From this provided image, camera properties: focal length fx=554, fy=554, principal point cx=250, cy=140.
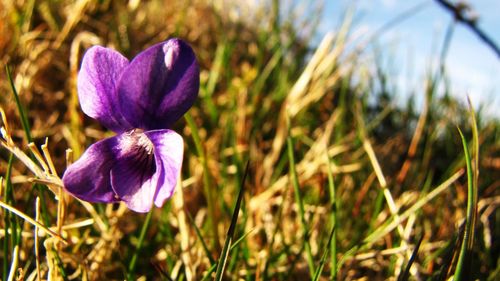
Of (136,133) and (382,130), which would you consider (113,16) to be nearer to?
(382,130)

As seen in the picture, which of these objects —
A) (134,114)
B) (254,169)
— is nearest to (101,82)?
(134,114)

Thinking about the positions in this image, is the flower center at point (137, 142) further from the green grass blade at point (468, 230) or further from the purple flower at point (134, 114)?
the green grass blade at point (468, 230)

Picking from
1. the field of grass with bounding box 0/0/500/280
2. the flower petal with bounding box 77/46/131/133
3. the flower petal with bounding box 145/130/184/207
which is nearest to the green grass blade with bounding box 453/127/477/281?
the field of grass with bounding box 0/0/500/280

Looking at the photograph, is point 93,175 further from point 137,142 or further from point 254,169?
point 254,169

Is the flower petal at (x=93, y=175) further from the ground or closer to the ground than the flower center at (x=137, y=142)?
closer to the ground

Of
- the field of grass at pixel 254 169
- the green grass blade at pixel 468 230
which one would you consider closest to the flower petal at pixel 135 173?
the field of grass at pixel 254 169

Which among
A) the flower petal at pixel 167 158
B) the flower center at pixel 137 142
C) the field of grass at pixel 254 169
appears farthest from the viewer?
the field of grass at pixel 254 169

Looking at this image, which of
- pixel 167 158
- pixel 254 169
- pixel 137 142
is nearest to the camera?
pixel 167 158

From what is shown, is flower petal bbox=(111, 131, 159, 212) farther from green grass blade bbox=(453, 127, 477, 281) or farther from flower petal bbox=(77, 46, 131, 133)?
green grass blade bbox=(453, 127, 477, 281)

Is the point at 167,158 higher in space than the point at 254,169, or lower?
higher
